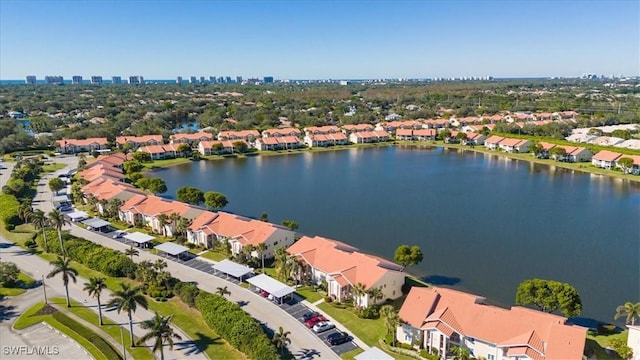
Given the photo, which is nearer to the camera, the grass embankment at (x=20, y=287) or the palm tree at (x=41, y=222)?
the grass embankment at (x=20, y=287)

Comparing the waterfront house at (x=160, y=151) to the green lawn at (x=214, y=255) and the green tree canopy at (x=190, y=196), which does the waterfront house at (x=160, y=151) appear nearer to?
the green tree canopy at (x=190, y=196)

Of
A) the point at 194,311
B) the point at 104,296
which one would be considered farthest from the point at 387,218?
the point at 104,296

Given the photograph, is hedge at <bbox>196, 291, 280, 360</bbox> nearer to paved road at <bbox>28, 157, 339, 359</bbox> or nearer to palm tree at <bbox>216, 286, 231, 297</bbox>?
palm tree at <bbox>216, 286, 231, 297</bbox>

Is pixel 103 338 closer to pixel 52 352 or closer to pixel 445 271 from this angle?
pixel 52 352

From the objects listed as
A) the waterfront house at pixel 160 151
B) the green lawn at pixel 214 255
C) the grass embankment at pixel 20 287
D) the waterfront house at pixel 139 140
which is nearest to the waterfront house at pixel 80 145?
the waterfront house at pixel 139 140

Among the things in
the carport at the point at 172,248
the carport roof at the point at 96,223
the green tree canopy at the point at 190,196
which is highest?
the green tree canopy at the point at 190,196

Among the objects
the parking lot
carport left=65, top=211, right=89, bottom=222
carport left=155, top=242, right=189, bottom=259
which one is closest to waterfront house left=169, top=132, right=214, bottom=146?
carport left=65, top=211, right=89, bottom=222

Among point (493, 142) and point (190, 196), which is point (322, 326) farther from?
point (493, 142)
